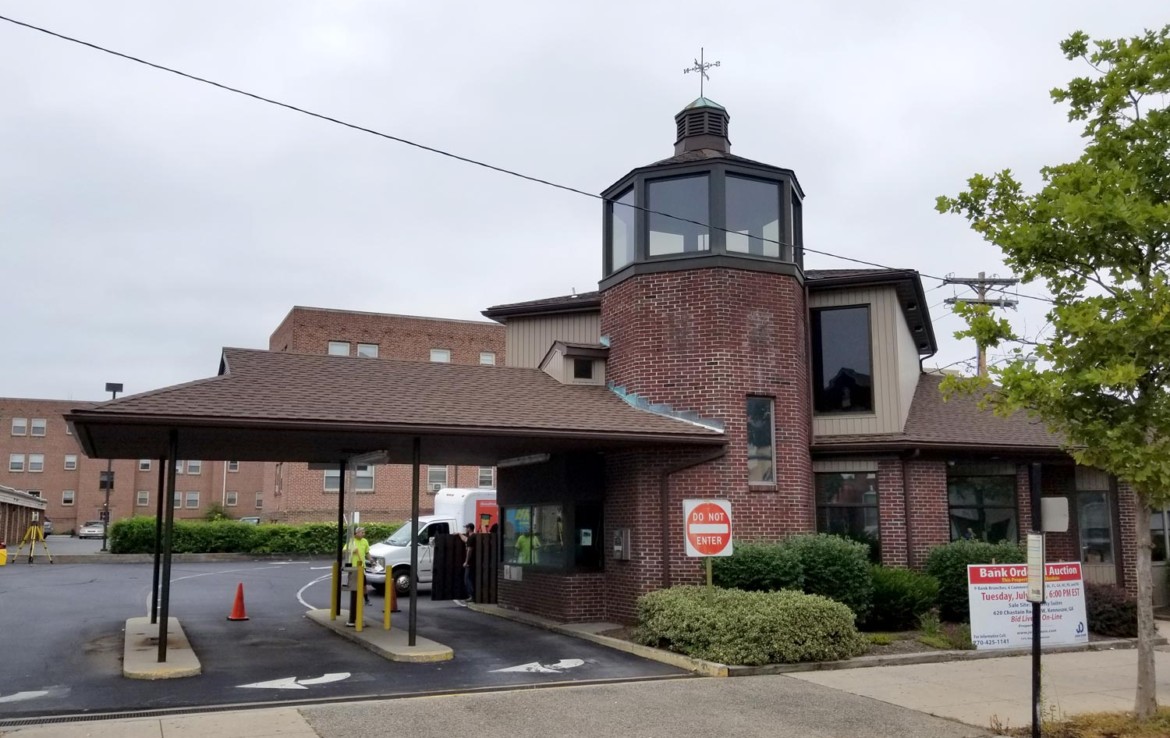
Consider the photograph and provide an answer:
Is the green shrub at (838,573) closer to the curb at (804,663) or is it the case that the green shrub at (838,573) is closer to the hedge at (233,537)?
the curb at (804,663)

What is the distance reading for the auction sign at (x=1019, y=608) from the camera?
14.1m

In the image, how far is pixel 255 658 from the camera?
13492 mm

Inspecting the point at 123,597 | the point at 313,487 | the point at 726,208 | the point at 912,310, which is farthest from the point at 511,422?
the point at 313,487

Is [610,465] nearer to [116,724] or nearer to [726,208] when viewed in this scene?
[726,208]

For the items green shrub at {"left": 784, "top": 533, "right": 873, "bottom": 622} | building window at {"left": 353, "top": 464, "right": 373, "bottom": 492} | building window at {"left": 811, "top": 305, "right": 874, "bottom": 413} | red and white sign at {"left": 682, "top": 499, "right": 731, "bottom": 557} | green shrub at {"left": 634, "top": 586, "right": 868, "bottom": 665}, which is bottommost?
green shrub at {"left": 634, "top": 586, "right": 868, "bottom": 665}

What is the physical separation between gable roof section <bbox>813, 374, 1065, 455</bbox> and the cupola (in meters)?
3.30

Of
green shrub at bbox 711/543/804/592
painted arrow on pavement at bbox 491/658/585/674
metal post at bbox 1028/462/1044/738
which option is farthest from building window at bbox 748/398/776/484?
metal post at bbox 1028/462/1044/738

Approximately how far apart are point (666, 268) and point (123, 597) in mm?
14508

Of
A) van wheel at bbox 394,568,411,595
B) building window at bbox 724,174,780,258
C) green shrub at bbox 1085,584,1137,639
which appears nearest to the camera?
green shrub at bbox 1085,584,1137,639

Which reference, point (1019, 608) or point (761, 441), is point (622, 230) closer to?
point (761, 441)

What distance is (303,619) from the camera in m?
18.3

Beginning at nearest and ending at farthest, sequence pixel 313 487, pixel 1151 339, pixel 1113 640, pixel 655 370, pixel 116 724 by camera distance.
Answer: pixel 116 724
pixel 1151 339
pixel 1113 640
pixel 655 370
pixel 313 487

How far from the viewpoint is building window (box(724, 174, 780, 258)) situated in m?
17.6

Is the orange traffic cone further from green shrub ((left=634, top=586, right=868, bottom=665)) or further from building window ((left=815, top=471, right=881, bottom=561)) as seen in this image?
building window ((left=815, top=471, right=881, bottom=561))
